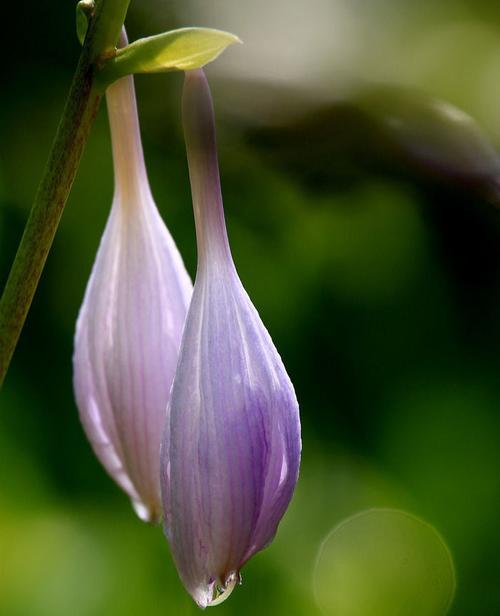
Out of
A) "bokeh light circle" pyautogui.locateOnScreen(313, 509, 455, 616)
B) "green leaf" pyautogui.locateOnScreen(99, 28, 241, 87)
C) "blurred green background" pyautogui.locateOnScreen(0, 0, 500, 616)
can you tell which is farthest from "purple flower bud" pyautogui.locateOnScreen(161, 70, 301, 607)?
"bokeh light circle" pyautogui.locateOnScreen(313, 509, 455, 616)

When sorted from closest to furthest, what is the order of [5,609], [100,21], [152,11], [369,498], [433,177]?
[100,21] < [433,177] < [5,609] < [369,498] < [152,11]

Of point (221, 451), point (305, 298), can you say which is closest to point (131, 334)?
point (221, 451)

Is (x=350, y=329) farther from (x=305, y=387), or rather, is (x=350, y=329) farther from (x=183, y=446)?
(x=183, y=446)

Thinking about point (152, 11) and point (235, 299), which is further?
point (152, 11)

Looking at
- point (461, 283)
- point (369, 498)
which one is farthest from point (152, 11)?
point (369, 498)

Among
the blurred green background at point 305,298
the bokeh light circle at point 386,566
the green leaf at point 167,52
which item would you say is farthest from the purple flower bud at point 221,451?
the bokeh light circle at point 386,566

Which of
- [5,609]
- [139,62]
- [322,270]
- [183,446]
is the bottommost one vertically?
[5,609]
